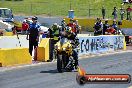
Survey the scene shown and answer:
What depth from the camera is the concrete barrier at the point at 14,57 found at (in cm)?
1727

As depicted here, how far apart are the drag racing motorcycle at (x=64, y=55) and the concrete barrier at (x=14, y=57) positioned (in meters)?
3.16

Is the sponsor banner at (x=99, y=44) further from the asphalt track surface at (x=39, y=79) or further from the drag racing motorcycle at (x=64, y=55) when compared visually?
the drag racing motorcycle at (x=64, y=55)

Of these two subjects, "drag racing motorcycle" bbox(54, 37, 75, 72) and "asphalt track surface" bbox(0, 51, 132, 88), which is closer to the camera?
"asphalt track surface" bbox(0, 51, 132, 88)

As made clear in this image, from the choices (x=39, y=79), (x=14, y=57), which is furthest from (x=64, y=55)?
(x=14, y=57)

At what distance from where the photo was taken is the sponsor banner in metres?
24.0

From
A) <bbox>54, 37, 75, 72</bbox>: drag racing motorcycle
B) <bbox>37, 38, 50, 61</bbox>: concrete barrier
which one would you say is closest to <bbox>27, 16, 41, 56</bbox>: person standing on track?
<bbox>37, 38, 50, 61</bbox>: concrete barrier

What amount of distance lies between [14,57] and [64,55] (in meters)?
3.70

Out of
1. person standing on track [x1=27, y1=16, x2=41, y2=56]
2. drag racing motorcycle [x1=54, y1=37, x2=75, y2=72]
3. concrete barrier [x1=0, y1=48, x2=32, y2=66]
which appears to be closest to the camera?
drag racing motorcycle [x1=54, y1=37, x2=75, y2=72]

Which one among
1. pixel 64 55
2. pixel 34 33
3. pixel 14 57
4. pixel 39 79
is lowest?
pixel 39 79

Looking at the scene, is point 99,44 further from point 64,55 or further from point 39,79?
point 39,79

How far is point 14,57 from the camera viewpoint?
17859mm

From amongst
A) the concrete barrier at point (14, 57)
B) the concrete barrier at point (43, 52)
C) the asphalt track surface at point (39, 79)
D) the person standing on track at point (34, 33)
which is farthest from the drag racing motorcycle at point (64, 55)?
the concrete barrier at point (43, 52)

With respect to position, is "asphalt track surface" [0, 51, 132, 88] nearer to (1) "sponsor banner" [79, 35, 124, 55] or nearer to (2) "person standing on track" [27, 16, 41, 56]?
(2) "person standing on track" [27, 16, 41, 56]

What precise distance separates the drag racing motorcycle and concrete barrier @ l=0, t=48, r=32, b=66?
3164mm
